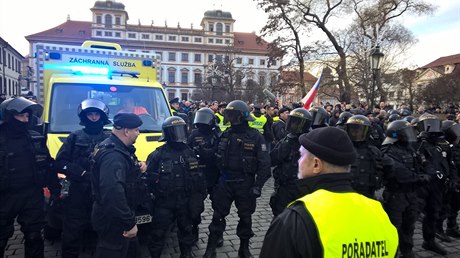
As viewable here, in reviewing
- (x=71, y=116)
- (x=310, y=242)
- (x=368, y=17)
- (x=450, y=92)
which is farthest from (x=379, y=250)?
(x=450, y=92)

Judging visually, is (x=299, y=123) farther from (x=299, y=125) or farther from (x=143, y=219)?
(x=143, y=219)

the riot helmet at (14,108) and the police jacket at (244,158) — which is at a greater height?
the riot helmet at (14,108)

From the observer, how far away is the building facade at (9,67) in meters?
48.2

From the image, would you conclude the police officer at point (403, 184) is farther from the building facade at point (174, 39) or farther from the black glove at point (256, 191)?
the building facade at point (174, 39)

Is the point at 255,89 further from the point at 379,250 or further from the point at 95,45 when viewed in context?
the point at 379,250

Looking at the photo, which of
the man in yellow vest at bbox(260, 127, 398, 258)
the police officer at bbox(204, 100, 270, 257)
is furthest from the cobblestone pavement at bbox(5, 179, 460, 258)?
the man in yellow vest at bbox(260, 127, 398, 258)

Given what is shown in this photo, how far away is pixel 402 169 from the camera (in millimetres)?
4684

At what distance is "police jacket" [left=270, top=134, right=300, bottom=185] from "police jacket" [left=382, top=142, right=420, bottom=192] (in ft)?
4.35

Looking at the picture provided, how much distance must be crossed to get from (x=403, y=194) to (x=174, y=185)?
3.29 metres

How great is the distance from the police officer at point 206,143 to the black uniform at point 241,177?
0.46 meters

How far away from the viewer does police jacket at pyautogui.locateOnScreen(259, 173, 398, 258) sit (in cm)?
148

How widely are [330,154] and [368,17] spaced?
27.1 meters

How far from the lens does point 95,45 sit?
717 centimetres

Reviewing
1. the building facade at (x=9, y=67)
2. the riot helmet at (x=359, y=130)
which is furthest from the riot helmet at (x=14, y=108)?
the building facade at (x=9, y=67)
